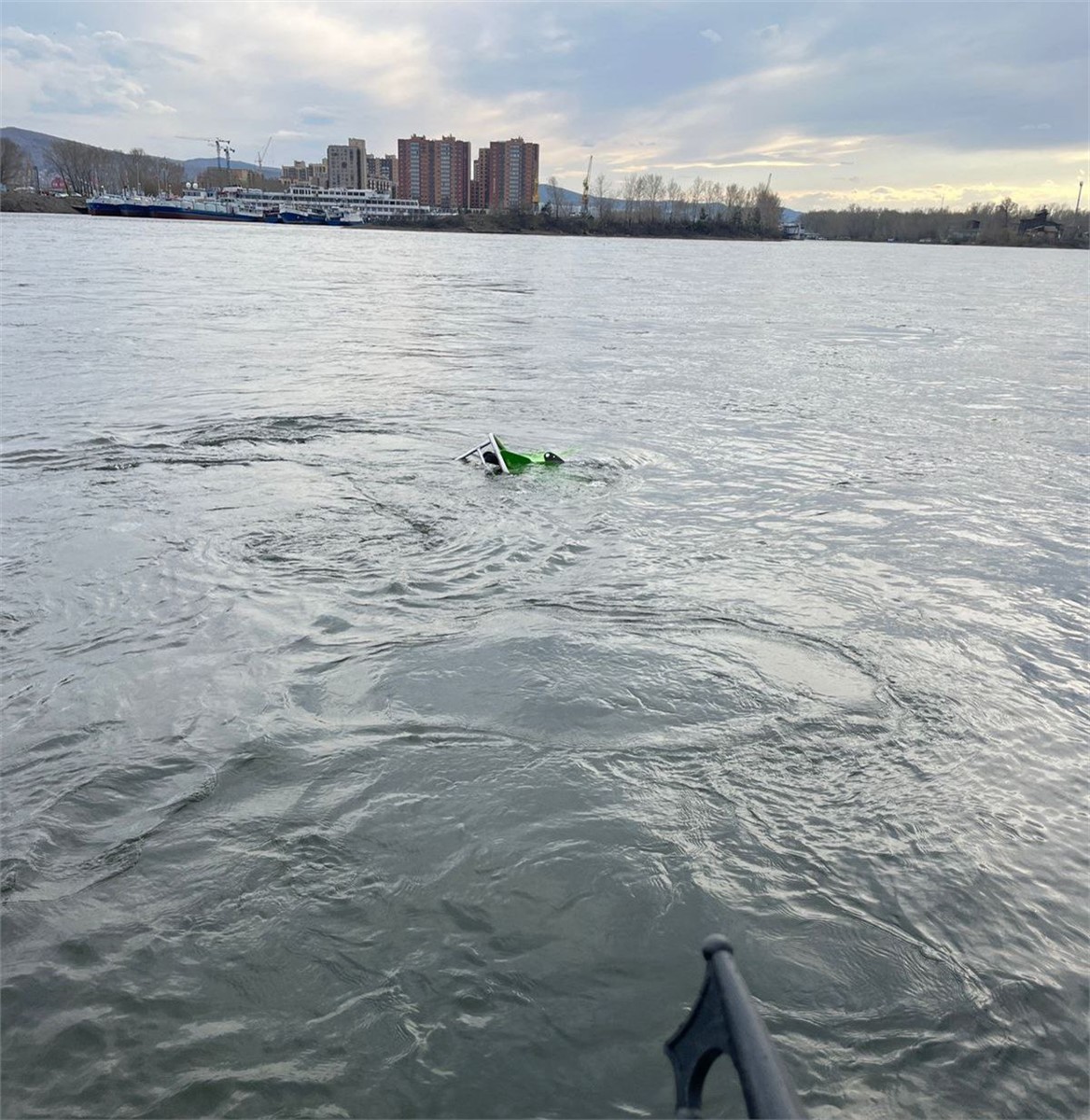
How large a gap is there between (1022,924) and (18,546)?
284 inches

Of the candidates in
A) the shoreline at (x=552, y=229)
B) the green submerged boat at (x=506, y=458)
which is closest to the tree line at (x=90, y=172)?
the shoreline at (x=552, y=229)

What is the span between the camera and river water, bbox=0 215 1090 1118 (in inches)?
119

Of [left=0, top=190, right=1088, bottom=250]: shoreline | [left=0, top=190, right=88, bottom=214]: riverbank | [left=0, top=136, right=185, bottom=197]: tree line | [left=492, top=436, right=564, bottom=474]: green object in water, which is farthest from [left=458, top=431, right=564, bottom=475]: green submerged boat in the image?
[left=0, top=136, right=185, bottom=197]: tree line

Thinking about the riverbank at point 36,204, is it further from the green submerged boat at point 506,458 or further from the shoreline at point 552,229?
the green submerged boat at point 506,458

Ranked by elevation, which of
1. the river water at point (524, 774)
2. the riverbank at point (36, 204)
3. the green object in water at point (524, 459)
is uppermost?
the riverbank at point (36, 204)

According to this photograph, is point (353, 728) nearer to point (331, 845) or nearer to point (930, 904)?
point (331, 845)

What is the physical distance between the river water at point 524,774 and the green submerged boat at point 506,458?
0.32 m

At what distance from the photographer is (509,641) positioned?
19.3 ft

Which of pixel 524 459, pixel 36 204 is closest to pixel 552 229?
pixel 36 204

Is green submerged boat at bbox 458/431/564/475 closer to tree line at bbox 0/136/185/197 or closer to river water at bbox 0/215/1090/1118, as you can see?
river water at bbox 0/215/1090/1118

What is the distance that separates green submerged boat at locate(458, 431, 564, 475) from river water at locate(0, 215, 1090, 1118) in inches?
12.8

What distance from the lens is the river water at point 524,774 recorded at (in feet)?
9.93

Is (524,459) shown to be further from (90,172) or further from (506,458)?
(90,172)

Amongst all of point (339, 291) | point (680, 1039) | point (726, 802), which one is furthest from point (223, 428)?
point (339, 291)
